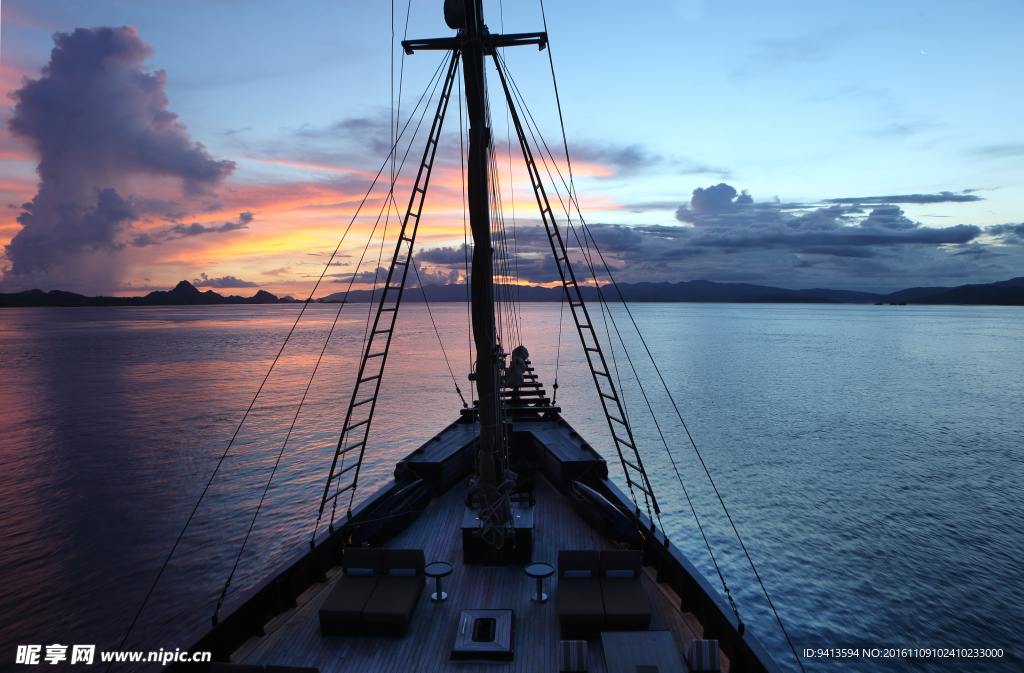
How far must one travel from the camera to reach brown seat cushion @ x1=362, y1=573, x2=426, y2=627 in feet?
26.0

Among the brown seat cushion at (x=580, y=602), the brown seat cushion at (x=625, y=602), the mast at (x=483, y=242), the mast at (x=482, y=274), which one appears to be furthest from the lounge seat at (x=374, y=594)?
the brown seat cushion at (x=625, y=602)

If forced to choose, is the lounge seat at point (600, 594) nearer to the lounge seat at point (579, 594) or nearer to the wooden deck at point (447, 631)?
the lounge seat at point (579, 594)

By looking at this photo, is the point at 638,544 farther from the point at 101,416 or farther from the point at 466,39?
the point at 101,416

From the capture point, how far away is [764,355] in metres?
79.9

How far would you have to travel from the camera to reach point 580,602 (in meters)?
7.98

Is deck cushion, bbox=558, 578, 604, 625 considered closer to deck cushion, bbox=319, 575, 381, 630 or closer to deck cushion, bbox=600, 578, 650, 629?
deck cushion, bbox=600, 578, 650, 629

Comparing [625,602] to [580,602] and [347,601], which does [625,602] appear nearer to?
[580,602]

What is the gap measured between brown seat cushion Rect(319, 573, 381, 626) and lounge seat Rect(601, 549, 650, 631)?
13.1ft

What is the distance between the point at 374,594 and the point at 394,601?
0.42 metres

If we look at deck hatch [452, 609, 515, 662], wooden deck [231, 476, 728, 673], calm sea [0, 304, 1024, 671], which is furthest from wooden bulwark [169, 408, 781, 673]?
calm sea [0, 304, 1024, 671]

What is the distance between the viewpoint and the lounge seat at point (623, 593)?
25.3 ft

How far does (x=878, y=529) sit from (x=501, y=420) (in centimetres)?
1867

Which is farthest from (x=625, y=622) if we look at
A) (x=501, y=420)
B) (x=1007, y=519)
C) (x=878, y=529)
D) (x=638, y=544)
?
(x=1007, y=519)

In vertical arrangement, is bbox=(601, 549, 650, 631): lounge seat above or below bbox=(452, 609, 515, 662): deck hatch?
above
